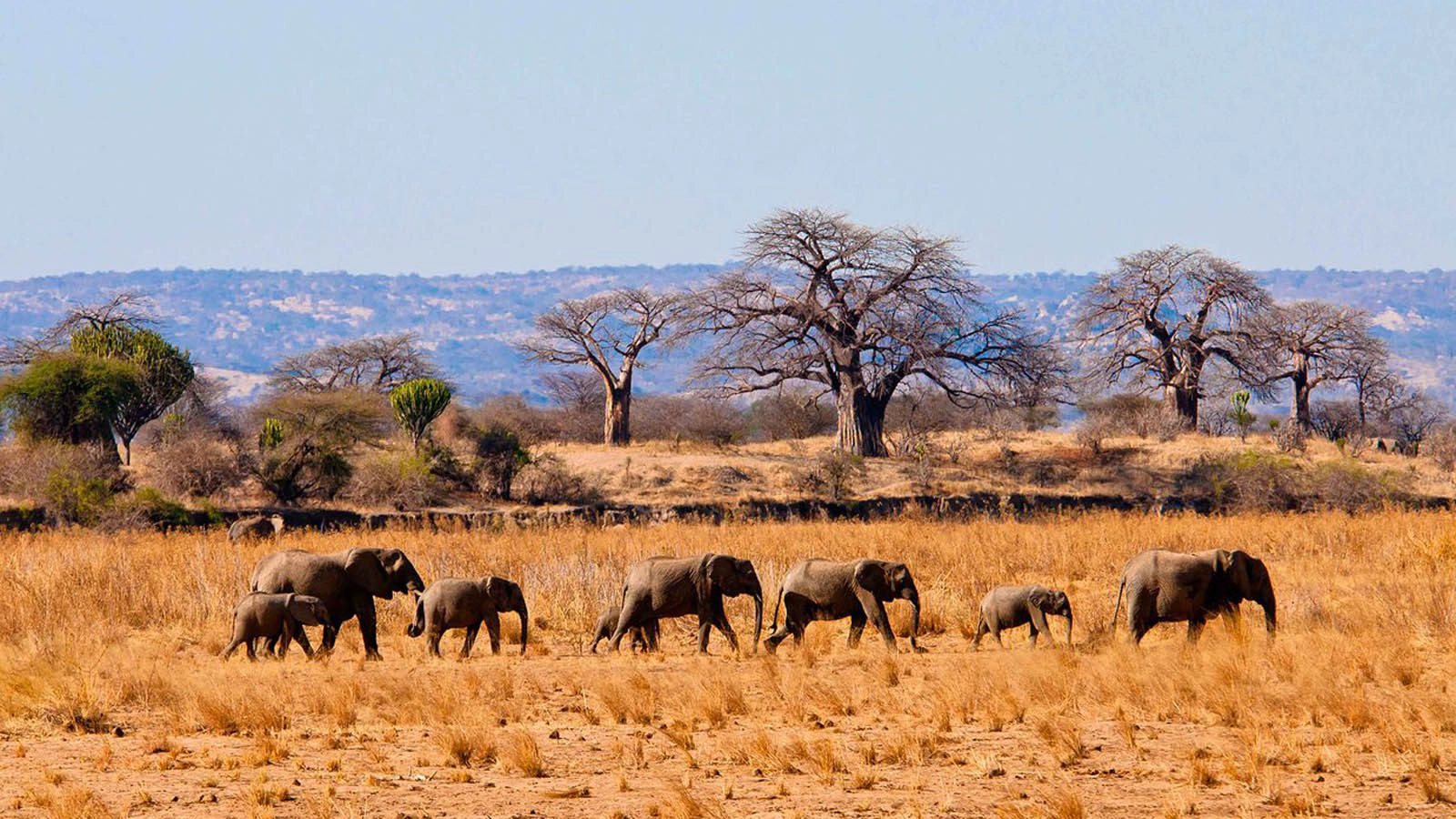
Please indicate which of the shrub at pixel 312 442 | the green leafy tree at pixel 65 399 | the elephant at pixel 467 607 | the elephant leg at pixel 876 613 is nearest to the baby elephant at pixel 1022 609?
the elephant leg at pixel 876 613

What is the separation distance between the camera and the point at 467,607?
50.4ft

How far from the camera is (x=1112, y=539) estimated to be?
22.8 meters

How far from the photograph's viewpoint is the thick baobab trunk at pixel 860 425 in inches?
1886

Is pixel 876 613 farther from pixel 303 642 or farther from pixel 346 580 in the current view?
pixel 303 642

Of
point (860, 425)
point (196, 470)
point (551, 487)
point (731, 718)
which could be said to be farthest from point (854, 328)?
point (731, 718)

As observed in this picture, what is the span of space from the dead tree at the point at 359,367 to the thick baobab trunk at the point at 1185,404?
30.0 meters

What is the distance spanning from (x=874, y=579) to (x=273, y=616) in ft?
17.3

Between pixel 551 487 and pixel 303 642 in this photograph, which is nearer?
pixel 303 642

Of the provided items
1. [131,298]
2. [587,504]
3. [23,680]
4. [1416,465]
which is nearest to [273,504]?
[587,504]

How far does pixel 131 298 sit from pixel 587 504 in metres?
23.1

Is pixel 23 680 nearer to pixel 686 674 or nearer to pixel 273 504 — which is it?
pixel 686 674

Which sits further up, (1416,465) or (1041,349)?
(1041,349)

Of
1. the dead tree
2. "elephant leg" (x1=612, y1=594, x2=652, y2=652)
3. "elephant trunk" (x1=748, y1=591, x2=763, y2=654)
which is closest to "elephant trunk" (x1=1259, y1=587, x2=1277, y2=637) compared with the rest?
"elephant trunk" (x1=748, y1=591, x2=763, y2=654)

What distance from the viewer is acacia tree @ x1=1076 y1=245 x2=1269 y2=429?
54.2m
